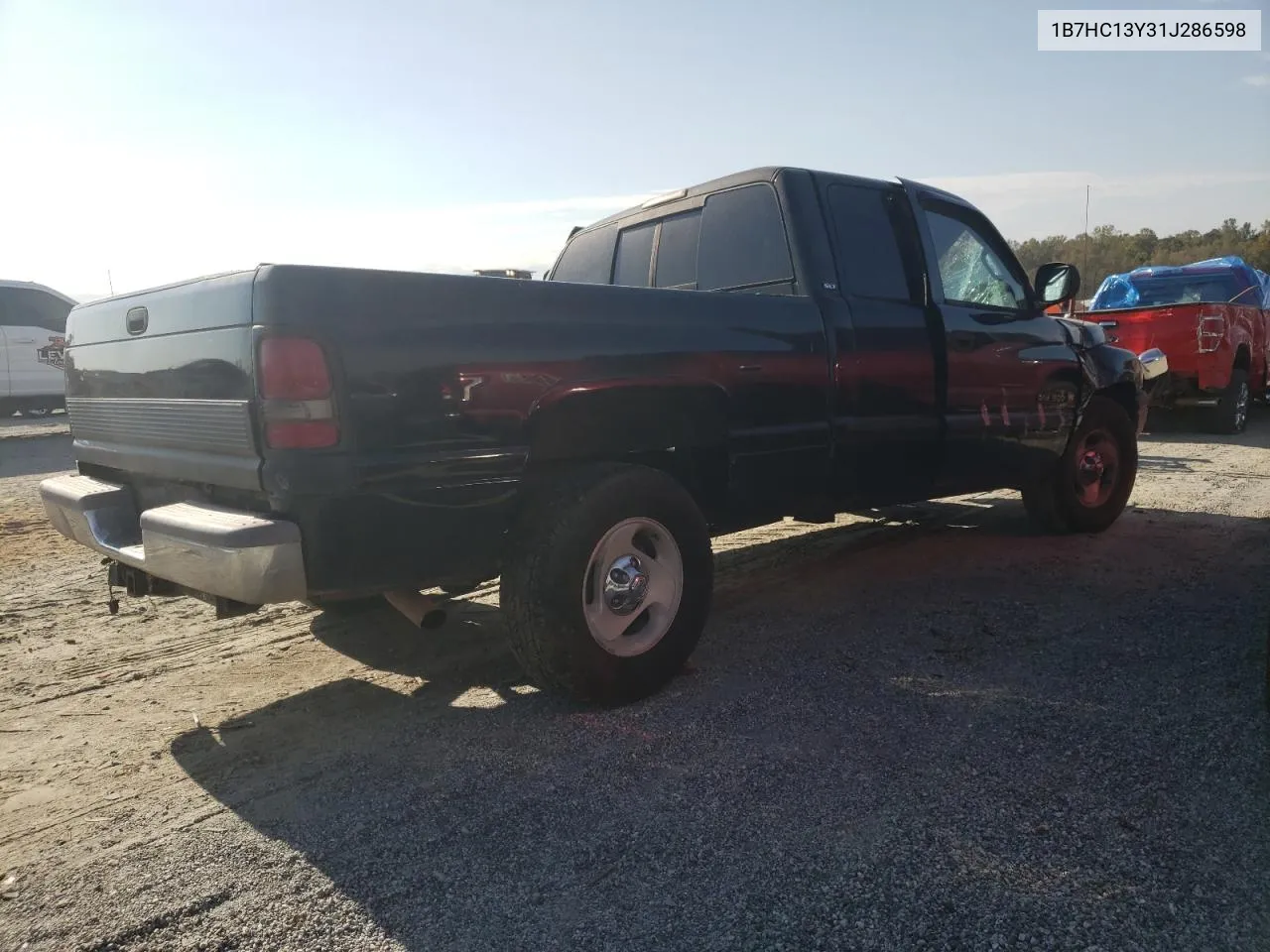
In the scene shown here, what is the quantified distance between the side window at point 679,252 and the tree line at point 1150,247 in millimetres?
35941

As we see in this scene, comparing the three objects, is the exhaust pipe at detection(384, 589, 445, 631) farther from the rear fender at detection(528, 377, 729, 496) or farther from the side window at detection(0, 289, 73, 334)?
the side window at detection(0, 289, 73, 334)

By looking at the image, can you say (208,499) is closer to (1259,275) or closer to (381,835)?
(381,835)

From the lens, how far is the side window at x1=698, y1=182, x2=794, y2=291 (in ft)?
13.0

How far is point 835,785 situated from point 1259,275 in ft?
44.1

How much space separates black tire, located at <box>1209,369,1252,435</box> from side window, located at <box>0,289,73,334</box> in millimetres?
16745

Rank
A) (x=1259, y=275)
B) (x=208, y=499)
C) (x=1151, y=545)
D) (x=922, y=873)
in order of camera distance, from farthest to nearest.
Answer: (x=1259, y=275)
(x=1151, y=545)
(x=208, y=499)
(x=922, y=873)

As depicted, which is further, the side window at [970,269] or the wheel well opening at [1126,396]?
the wheel well opening at [1126,396]

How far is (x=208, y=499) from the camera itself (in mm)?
2857

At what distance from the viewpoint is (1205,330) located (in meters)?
10.3

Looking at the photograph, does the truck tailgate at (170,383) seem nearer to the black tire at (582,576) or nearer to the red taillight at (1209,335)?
the black tire at (582,576)

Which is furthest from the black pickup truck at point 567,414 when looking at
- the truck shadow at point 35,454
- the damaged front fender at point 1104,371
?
the truck shadow at point 35,454

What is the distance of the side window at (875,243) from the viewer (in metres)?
4.10

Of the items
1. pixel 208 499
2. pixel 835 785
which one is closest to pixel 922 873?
pixel 835 785

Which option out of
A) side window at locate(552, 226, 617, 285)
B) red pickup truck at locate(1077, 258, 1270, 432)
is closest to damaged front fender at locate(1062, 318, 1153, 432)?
side window at locate(552, 226, 617, 285)
